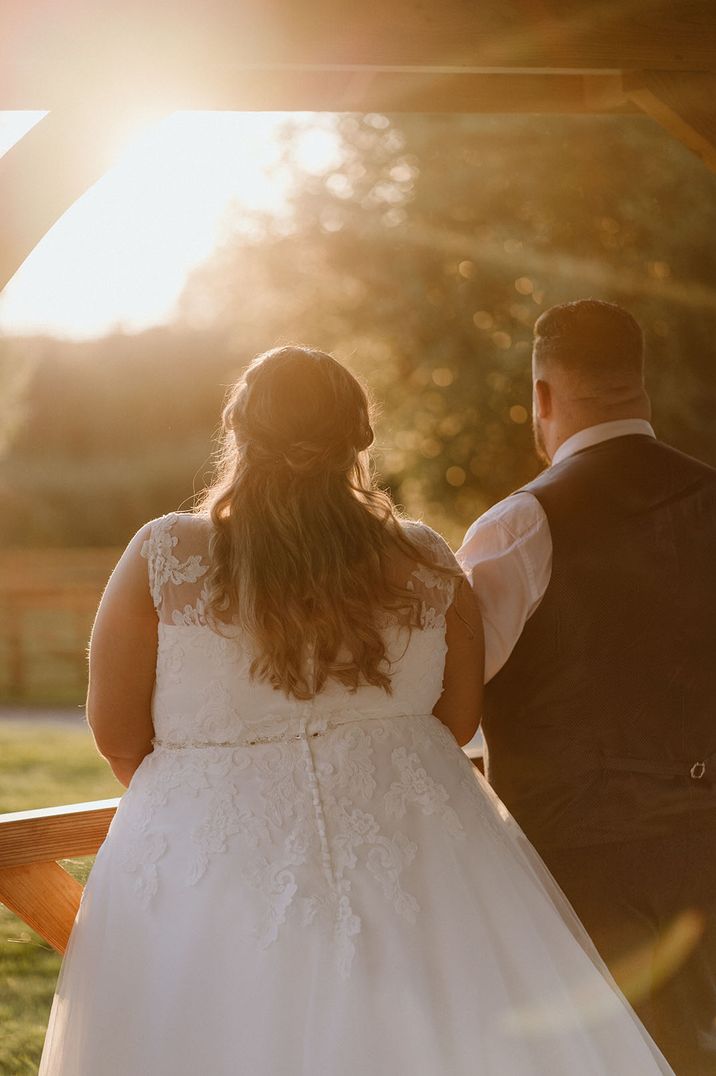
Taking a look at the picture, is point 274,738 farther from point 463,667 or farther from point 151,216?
point 151,216

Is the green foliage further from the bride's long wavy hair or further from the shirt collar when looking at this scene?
the bride's long wavy hair

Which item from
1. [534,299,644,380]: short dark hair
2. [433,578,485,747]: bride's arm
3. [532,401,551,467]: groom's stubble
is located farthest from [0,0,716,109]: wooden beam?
[433,578,485,747]: bride's arm

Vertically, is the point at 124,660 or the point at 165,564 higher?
the point at 165,564

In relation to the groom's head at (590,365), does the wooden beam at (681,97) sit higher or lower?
higher

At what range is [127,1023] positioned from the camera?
1730mm

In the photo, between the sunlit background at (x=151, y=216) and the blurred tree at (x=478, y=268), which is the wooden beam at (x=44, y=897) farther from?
the blurred tree at (x=478, y=268)

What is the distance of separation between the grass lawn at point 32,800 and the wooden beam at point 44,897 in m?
0.73

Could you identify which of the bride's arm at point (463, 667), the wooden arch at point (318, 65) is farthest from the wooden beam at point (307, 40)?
the bride's arm at point (463, 667)

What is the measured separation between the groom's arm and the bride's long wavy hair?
288mm

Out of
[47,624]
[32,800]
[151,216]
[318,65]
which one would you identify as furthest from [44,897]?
[47,624]

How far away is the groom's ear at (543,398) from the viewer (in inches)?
94.3

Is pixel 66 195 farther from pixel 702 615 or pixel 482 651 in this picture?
pixel 702 615

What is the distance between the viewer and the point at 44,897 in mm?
2160

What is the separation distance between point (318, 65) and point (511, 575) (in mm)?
1114
